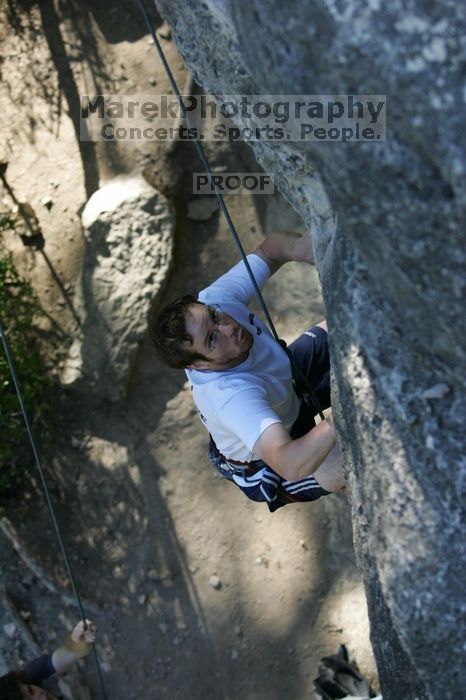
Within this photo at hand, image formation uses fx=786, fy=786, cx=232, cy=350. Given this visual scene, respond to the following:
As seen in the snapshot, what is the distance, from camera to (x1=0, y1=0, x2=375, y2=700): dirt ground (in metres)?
3.95

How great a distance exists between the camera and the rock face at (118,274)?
4.22 m

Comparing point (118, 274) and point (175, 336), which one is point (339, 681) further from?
point (118, 274)

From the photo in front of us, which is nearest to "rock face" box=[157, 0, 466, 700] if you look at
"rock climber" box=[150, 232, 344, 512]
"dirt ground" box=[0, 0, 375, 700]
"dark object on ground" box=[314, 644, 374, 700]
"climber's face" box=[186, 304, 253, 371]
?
"rock climber" box=[150, 232, 344, 512]

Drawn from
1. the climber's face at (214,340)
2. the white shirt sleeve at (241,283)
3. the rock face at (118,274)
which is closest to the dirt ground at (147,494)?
the rock face at (118,274)

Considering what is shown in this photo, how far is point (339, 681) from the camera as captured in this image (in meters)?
3.54

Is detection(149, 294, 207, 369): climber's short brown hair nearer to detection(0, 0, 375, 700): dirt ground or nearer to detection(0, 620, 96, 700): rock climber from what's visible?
detection(0, 620, 96, 700): rock climber

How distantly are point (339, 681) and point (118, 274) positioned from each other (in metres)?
2.30

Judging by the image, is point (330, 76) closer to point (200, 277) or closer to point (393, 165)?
point (393, 165)

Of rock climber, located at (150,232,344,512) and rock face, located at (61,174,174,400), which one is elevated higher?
rock climber, located at (150,232,344,512)

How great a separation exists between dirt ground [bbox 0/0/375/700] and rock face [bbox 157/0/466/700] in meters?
2.07

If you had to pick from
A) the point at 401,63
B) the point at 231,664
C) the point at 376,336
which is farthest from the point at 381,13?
the point at 231,664

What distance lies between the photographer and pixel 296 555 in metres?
4.01

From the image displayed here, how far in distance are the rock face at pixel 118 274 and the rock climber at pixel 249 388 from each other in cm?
166

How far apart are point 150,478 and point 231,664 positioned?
1.05 meters
